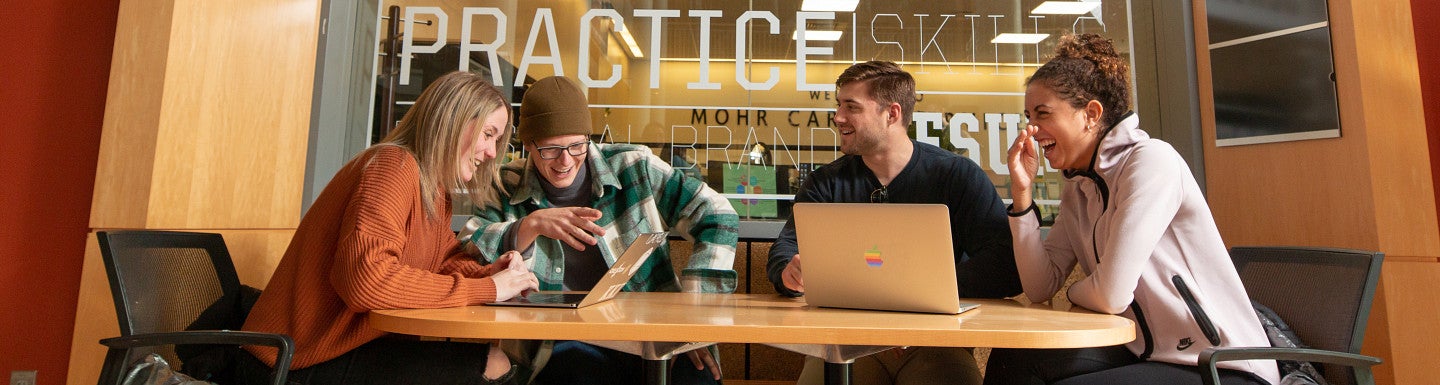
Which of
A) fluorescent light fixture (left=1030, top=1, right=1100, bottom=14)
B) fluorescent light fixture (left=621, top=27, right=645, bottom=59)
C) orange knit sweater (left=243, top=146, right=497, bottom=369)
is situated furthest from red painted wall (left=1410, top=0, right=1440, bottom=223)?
orange knit sweater (left=243, top=146, right=497, bottom=369)

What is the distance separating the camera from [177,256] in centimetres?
193

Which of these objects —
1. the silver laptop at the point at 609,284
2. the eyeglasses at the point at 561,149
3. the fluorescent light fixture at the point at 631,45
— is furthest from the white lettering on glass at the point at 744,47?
the silver laptop at the point at 609,284

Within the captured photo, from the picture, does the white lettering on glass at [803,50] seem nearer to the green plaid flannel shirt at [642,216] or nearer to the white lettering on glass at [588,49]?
the white lettering on glass at [588,49]

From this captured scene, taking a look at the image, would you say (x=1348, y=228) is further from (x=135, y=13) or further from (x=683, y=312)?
(x=135, y=13)

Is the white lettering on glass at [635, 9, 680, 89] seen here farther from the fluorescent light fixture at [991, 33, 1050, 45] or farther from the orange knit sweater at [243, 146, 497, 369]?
the orange knit sweater at [243, 146, 497, 369]

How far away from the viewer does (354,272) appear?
161 centimetres

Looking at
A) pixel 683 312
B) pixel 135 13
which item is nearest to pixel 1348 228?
pixel 683 312

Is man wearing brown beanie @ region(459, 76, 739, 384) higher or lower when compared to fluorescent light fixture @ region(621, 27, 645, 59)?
lower

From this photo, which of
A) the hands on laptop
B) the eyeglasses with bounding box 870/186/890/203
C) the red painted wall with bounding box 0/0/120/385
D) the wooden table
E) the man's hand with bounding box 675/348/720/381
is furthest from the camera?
the red painted wall with bounding box 0/0/120/385

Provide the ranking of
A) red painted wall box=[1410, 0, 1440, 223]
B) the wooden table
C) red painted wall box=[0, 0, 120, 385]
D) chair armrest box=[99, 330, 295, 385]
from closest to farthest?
the wooden table
chair armrest box=[99, 330, 295, 385]
red painted wall box=[0, 0, 120, 385]
red painted wall box=[1410, 0, 1440, 223]

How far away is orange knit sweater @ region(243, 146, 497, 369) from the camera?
1.62 m

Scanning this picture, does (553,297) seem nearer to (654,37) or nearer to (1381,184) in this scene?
(654,37)

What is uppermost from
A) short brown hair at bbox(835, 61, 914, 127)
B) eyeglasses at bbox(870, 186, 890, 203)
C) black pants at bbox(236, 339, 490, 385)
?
short brown hair at bbox(835, 61, 914, 127)

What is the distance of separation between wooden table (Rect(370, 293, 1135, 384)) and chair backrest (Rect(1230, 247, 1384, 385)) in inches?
19.8
